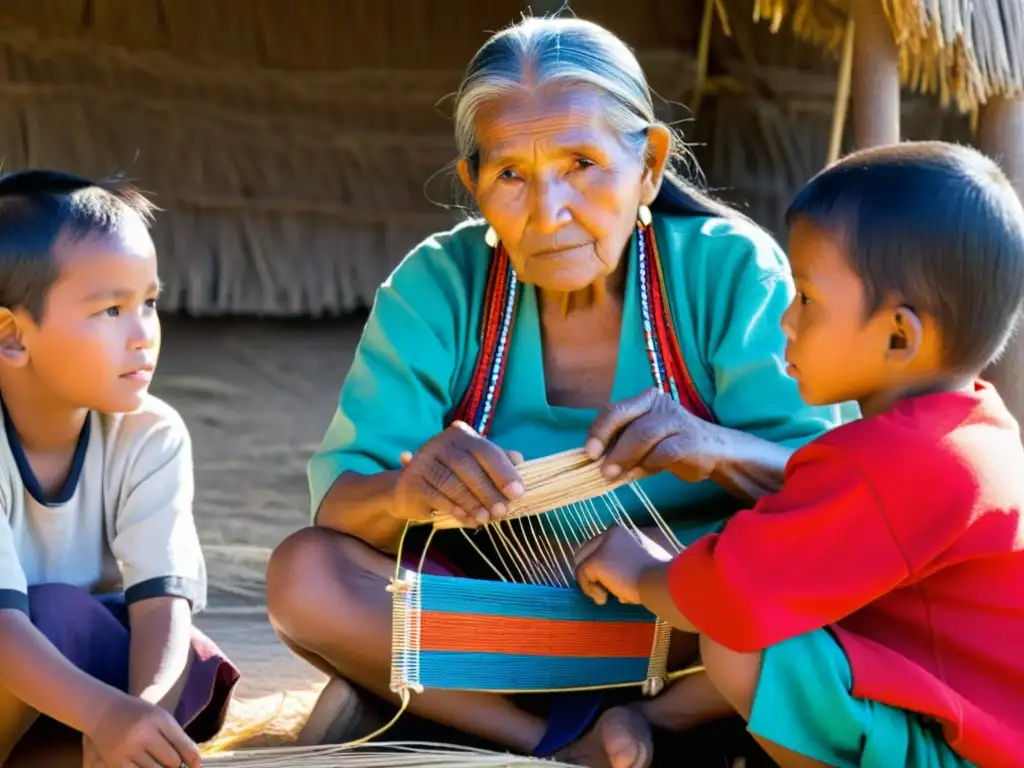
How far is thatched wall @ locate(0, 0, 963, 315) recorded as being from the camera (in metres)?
5.17

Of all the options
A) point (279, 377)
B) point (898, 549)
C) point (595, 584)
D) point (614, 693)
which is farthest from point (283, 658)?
point (279, 377)

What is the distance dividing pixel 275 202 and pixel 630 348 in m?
3.19

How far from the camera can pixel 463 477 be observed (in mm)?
2014

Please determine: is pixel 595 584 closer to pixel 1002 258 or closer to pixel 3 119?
pixel 1002 258

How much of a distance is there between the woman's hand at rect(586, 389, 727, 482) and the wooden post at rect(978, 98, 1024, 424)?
1.39m

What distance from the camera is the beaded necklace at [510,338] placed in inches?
92.4

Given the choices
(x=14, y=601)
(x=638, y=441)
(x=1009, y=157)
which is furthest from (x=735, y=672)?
(x=1009, y=157)

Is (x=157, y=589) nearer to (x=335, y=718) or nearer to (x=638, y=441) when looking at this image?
(x=335, y=718)

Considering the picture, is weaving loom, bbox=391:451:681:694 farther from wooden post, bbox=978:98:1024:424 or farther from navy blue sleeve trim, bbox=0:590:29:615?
wooden post, bbox=978:98:1024:424

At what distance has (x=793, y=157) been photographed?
5332 mm

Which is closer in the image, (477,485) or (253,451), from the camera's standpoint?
(477,485)

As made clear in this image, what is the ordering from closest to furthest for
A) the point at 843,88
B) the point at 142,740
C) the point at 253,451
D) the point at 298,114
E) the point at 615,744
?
the point at 142,740 → the point at 615,744 → the point at 843,88 → the point at 253,451 → the point at 298,114

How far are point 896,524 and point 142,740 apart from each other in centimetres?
97

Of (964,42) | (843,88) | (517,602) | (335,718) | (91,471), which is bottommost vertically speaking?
(335,718)
